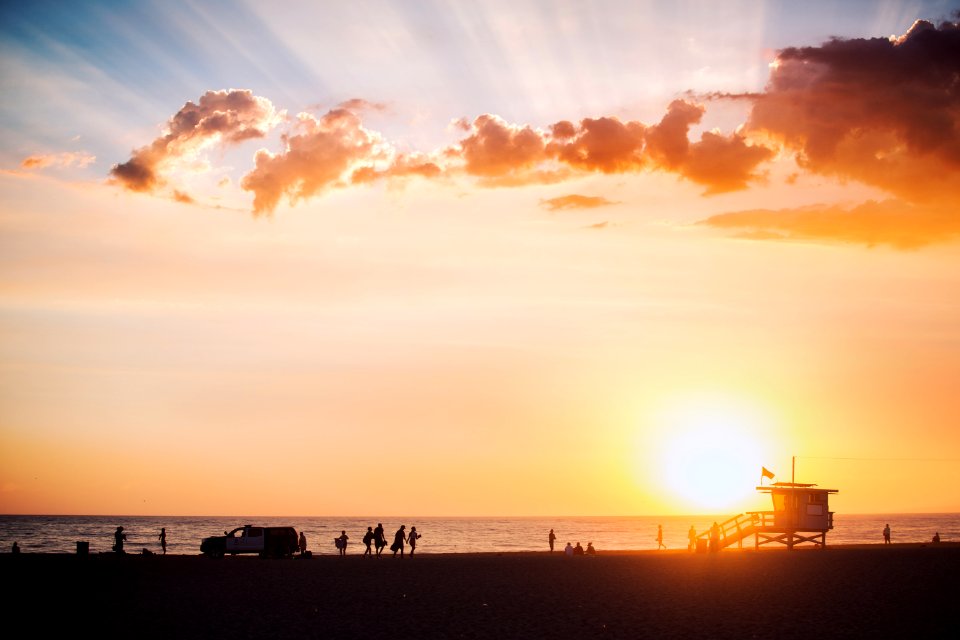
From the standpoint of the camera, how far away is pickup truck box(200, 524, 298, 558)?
49969mm

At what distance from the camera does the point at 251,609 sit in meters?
25.6

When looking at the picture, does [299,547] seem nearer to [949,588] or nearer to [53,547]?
[949,588]

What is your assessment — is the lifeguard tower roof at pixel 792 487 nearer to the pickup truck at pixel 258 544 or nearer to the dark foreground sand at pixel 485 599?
the dark foreground sand at pixel 485 599

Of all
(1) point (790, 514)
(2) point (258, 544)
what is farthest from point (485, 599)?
(1) point (790, 514)

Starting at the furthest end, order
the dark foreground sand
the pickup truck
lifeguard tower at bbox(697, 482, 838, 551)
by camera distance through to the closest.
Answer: lifeguard tower at bbox(697, 482, 838, 551)
the pickup truck
the dark foreground sand

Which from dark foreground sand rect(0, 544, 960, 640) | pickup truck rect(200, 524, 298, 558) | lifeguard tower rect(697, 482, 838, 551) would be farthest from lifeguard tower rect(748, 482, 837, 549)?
pickup truck rect(200, 524, 298, 558)

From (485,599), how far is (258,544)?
25.7 meters

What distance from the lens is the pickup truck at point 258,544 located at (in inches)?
1967

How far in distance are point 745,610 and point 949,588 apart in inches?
390

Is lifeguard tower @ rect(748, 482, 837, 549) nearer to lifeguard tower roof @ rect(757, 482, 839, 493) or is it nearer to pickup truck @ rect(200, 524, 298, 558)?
lifeguard tower roof @ rect(757, 482, 839, 493)

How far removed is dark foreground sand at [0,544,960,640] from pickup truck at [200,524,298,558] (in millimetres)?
6636

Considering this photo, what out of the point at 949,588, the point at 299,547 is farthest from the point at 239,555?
the point at 949,588

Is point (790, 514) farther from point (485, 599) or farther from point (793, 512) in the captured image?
point (485, 599)

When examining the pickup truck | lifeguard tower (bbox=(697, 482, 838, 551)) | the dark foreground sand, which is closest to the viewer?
the dark foreground sand
